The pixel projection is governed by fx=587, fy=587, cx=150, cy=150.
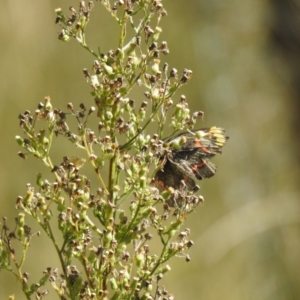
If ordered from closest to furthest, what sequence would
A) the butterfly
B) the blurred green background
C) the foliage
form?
the foliage
the butterfly
the blurred green background

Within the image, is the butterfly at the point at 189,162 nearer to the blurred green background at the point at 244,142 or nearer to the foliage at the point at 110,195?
the foliage at the point at 110,195

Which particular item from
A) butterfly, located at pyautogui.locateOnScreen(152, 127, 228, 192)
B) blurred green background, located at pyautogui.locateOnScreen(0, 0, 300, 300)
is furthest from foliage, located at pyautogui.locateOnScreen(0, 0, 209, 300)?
blurred green background, located at pyautogui.locateOnScreen(0, 0, 300, 300)

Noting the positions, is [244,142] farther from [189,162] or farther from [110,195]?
[110,195]

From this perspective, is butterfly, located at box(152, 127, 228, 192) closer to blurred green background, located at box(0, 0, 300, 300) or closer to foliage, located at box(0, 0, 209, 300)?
foliage, located at box(0, 0, 209, 300)

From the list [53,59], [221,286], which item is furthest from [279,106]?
[53,59]

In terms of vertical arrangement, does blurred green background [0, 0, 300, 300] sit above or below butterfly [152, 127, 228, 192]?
above

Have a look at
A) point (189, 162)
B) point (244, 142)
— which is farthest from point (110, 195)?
point (244, 142)

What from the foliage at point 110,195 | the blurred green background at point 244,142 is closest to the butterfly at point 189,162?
the foliage at point 110,195

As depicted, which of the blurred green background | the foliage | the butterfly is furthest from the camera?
the blurred green background

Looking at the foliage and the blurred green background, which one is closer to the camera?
the foliage
